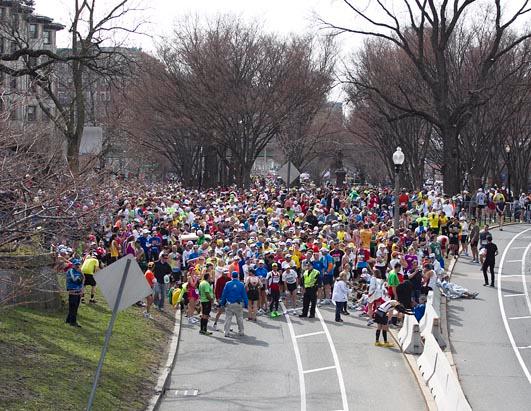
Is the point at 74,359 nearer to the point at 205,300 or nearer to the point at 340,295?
the point at 205,300

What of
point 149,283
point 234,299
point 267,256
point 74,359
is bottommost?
point 74,359

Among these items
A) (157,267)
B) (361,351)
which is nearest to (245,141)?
(157,267)

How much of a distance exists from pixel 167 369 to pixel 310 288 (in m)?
5.99

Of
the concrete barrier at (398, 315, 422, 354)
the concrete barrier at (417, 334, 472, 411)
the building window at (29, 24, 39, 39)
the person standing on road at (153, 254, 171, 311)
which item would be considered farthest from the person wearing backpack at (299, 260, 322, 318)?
the building window at (29, 24, 39, 39)

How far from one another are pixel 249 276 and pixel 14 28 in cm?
1306

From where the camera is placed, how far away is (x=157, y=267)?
23438 mm

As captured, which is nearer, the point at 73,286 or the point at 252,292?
the point at 73,286

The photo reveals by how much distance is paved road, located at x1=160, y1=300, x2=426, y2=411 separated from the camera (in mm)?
16484

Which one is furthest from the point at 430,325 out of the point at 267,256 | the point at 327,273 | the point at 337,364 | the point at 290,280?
the point at 267,256

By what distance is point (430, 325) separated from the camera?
2000cm

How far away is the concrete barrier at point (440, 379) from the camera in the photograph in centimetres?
1415

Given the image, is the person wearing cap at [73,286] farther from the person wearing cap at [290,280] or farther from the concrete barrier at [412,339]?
the concrete barrier at [412,339]

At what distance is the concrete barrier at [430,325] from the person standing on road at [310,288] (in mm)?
3056

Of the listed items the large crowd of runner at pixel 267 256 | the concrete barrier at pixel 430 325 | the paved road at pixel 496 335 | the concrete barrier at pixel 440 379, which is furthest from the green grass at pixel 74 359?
the paved road at pixel 496 335
